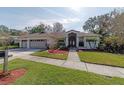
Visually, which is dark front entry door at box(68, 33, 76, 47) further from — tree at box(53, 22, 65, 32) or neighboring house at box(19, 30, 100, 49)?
tree at box(53, 22, 65, 32)

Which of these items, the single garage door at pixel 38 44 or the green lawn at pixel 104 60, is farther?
the single garage door at pixel 38 44

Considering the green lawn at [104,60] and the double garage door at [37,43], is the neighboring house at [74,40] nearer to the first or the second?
the double garage door at [37,43]

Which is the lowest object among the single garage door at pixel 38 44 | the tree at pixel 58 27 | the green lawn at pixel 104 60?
→ the green lawn at pixel 104 60

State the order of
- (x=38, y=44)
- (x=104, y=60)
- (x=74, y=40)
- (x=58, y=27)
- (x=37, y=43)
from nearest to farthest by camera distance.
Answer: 1. (x=104, y=60)
2. (x=74, y=40)
3. (x=38, y=44)
4. (x=37, y=43)
5. (x=58, y=27)

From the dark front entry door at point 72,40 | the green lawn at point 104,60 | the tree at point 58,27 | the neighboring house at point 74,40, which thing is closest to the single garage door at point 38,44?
the neighboring house at point 74,40

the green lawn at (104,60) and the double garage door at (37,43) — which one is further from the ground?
the double garage door at (37,43)

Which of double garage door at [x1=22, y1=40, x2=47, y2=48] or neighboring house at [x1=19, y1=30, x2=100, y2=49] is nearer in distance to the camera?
neighboring house at [x1=19, y1=30, x2=100, y2=49]

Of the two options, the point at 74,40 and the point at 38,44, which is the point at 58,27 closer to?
the point at 38,44

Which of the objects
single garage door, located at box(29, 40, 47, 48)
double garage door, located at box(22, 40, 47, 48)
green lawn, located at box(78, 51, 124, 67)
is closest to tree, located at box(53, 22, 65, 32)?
double garage door, located at box(22, 40, 47, 48)

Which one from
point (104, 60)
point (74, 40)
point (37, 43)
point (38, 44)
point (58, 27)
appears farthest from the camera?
point (58, 27)

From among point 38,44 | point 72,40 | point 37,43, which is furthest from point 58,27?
point 72,40
